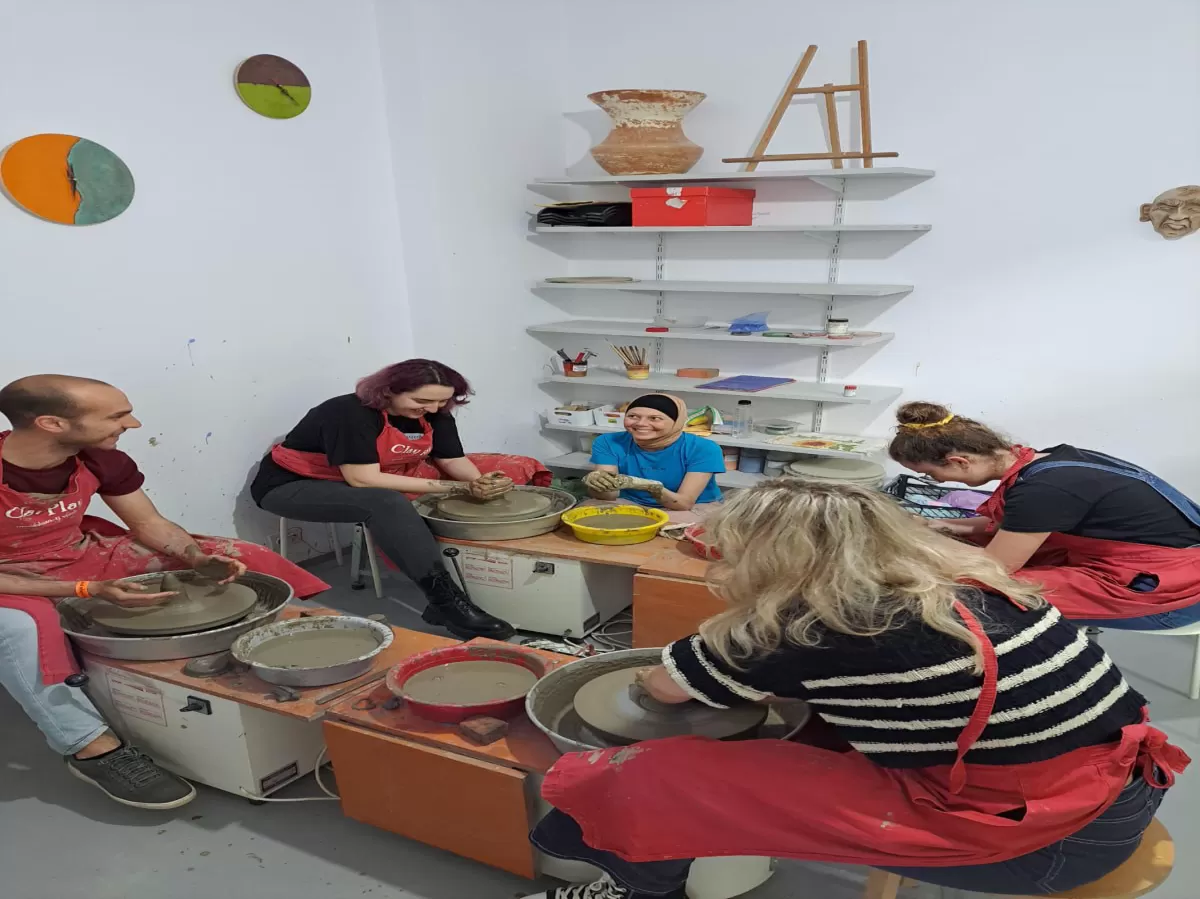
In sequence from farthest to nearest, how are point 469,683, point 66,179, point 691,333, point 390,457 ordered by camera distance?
point 691,333
point 390,457
point 66,179
point 469,683

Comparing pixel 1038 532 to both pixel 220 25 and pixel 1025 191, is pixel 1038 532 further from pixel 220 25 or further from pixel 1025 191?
pixel 220 25

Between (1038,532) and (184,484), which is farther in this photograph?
(184,484)

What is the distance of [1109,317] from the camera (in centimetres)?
390

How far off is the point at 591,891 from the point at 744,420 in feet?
10.00

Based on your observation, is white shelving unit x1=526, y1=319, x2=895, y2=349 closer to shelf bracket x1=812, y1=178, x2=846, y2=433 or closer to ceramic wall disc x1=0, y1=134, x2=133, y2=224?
shelf bracket x1=812, y1=178, x2=846, y2=433

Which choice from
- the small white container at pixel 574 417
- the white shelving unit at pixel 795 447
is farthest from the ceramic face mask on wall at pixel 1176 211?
the small white container at pixel 574 417

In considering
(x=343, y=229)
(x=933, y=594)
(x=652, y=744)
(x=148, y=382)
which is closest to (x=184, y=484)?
(x=148, y=382)

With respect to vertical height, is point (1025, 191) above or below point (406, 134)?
below

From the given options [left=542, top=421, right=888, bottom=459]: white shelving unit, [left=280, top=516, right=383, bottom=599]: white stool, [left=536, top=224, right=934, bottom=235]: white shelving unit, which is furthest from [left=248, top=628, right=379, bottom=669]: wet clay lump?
[left=536, top=224, right=934, bottom=235]: white shelving unit

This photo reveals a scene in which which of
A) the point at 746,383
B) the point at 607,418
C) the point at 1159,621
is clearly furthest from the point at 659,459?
the point at 1159,621

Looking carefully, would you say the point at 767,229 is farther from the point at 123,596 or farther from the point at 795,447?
the point at 123,596

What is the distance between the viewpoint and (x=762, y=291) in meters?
4.20

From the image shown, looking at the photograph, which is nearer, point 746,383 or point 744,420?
point 746,383

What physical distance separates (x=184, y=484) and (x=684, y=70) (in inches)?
125
